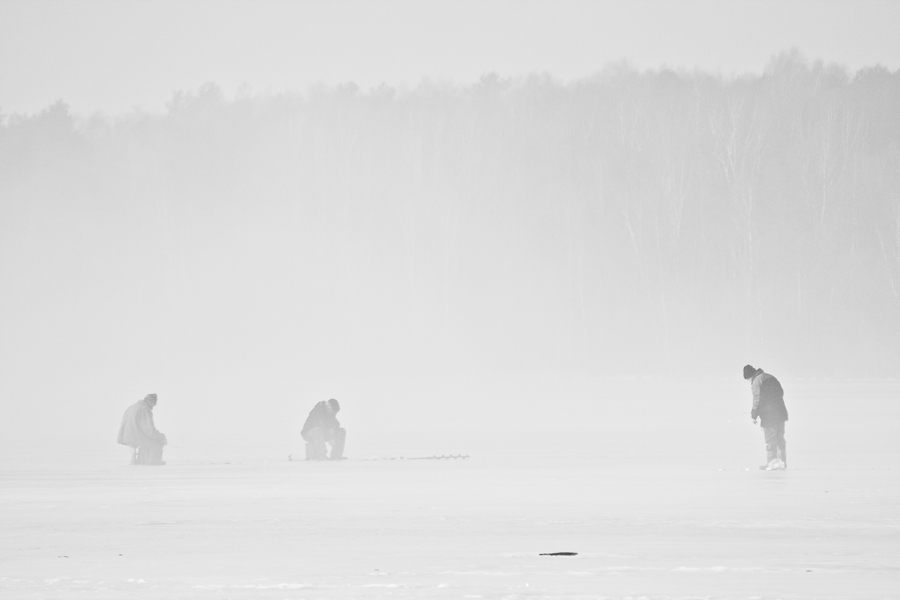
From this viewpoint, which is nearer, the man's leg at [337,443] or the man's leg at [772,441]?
the man's leg at [772,441]

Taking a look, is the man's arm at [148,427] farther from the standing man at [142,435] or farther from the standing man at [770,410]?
the standing man at [770,410]

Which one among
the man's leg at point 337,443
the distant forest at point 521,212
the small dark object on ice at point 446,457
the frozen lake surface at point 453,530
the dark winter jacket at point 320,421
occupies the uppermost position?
the distant forest at point 521,212

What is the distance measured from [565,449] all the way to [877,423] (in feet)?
37.1

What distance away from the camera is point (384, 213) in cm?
8881

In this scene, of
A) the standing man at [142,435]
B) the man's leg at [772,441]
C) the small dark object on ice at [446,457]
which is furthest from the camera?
the small dark object on ice at [446,457]

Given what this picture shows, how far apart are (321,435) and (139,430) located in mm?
2476

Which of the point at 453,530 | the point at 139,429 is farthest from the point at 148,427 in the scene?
the point at 453,530

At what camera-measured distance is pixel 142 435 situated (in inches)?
816

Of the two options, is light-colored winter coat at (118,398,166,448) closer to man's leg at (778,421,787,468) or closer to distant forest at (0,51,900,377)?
man's leg at (778,421,787,468)

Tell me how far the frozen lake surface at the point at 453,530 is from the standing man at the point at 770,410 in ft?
1.32

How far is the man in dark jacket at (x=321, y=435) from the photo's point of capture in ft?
70.4

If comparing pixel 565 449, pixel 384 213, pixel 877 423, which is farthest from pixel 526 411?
pixel 384 213

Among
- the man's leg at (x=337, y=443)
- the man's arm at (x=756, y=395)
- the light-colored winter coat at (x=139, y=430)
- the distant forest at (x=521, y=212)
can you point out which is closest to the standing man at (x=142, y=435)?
the light-colored winter coat at (x=139, y=430)

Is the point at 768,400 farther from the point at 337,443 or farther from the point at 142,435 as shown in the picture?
the point at 142,435
